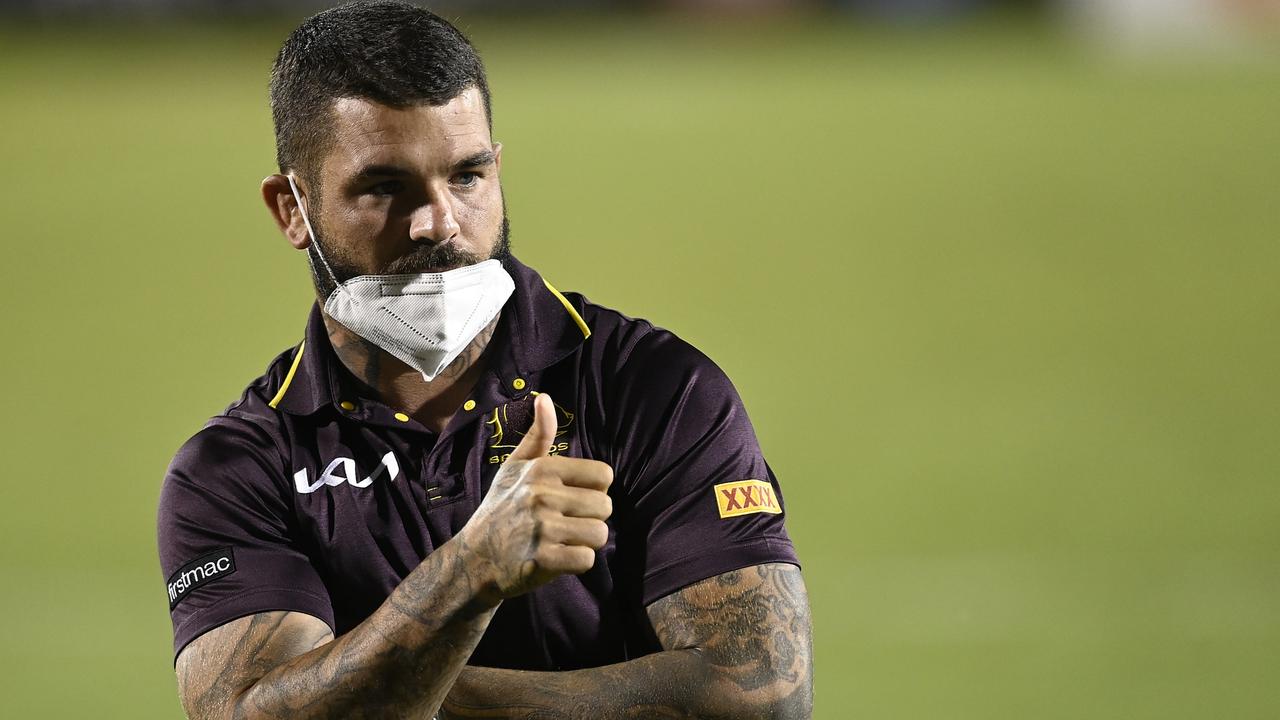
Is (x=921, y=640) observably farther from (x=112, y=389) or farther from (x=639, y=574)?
(x=112, y=389)

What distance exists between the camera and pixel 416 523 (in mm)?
2660

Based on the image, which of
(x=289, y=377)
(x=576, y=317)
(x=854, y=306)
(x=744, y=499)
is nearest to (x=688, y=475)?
(x=744, y=499)

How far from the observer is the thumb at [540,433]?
7.41ft

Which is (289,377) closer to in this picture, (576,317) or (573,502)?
(576,317)

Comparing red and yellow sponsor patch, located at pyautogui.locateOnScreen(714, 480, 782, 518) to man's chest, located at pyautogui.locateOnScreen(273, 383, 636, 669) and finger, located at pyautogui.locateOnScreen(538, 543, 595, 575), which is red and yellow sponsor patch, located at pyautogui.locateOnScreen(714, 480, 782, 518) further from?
finger, located at pyautogui.locateOnScreen(538, 543, 595, 575)

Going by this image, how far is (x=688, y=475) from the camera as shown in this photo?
262 cm

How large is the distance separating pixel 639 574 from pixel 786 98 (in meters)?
12.0

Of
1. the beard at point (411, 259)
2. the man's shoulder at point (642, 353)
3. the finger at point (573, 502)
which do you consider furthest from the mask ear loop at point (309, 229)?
the finger at point (573, 502)

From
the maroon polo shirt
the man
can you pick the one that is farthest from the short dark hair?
the maroon polo shirt

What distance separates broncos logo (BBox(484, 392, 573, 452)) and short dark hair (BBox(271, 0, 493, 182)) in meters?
0.46

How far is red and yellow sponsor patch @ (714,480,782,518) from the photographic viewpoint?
8.50 ft

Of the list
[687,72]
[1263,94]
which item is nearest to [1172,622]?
[1263,94]

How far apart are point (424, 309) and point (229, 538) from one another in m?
0.48

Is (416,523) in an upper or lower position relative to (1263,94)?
lower
